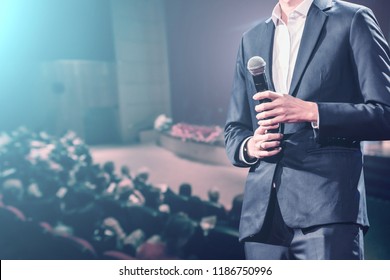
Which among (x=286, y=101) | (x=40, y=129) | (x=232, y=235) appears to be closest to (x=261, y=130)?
(x=286, y=101)

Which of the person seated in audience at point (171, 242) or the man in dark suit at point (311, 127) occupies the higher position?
the man in dark suit at point (311, 127)

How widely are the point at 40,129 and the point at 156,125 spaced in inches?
24.8

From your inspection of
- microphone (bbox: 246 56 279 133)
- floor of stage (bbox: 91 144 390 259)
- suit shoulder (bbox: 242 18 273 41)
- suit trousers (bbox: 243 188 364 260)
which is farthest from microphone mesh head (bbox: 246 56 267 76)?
floor of stage (bbox: 91 144 390 259)

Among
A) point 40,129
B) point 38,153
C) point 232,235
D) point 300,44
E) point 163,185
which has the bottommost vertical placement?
point 232,235

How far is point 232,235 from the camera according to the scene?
148 cm

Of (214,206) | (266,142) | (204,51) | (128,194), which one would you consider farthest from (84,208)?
(266,142)

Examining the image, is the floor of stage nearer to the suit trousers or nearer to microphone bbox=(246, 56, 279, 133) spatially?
the suit trousers

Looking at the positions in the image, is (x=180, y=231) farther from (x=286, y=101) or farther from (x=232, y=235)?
(x=286, y=101)

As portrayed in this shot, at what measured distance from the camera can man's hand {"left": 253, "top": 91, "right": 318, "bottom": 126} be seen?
A: 80cm

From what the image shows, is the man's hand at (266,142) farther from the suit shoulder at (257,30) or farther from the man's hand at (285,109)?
the suit shoulder at (257,30)

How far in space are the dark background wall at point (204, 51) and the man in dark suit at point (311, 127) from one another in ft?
1.35

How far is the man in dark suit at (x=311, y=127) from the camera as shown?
2.64 ft

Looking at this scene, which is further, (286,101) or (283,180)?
(283,180)

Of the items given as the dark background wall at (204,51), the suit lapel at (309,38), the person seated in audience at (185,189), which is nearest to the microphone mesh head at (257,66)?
the suit lapel at (309,38)
